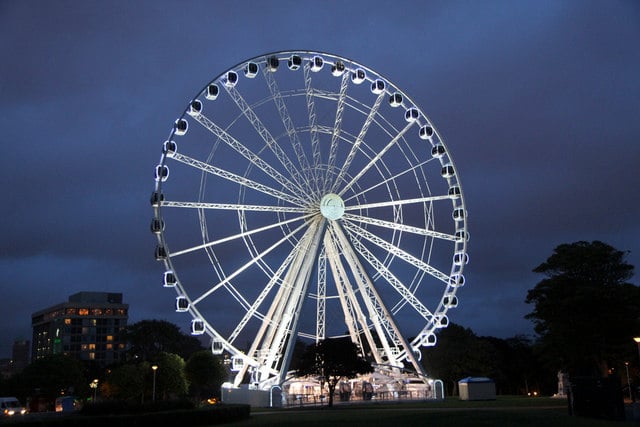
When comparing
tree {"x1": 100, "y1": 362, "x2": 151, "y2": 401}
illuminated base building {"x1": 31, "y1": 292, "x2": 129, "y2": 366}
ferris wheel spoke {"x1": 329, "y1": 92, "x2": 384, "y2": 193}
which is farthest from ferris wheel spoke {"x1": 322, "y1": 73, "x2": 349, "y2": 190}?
illuminated base building {"x1": 31, "y1": 292, "x2": 129, "y2": 366}

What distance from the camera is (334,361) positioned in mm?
46719

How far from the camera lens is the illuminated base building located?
172 m

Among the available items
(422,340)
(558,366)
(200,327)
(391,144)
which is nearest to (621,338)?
(558,366)

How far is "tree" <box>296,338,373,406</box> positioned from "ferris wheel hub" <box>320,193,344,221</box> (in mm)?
9655

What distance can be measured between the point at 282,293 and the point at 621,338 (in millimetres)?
27713

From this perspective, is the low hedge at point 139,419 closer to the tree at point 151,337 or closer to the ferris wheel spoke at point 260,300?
the ferris wheel spoke at point 260,300

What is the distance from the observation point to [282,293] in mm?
46062

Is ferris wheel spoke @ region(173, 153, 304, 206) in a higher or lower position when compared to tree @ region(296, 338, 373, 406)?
higher

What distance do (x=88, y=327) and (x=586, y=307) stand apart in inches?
5855

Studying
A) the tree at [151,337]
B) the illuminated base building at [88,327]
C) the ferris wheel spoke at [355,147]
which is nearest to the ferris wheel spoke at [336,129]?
the ferris wheel spoke at [355,147]

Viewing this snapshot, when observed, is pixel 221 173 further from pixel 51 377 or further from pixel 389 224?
pixel 51 377

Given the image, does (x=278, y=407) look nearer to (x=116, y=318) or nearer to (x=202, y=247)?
(x=202, y=247)

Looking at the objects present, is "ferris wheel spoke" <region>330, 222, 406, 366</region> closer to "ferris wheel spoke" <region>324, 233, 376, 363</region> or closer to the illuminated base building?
"ferris wheel spoke" <region>324, 233, 376, 363</region>

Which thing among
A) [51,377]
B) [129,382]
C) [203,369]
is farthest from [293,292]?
[51,377]
